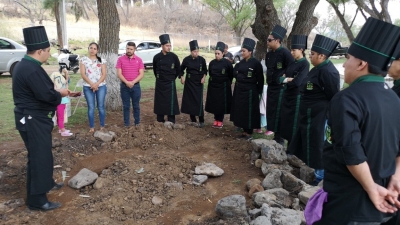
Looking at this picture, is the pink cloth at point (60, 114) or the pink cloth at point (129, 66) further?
the pink cloth at point (129, 66)

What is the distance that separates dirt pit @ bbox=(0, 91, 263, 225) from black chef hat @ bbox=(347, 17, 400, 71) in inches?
82.4

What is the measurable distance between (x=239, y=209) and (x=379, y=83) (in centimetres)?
202

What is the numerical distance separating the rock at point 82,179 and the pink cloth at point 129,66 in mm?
2381

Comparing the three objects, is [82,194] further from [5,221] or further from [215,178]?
[215,178]

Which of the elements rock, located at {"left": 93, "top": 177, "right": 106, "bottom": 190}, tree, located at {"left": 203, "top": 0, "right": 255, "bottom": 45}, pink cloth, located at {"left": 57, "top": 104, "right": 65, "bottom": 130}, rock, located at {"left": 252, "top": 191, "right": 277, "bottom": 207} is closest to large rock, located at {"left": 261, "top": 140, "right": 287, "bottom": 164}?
rock, located at {"left": 252, "top": 191, "right": 277, "bottom": 207}

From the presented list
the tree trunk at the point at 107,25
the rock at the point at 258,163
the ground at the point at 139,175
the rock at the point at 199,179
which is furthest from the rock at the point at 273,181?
the tree trunk at the point at 107,25

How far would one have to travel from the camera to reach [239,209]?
11.2 ft

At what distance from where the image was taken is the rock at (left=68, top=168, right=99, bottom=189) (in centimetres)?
425

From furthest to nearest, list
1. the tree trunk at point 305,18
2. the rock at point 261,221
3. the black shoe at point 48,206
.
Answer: the tree trunk at point 305,18 → the black shoe at point 48,206 → the rock at point 261,221

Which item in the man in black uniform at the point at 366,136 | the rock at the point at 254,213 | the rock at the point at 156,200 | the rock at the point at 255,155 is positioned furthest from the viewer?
the rock at the point at 255,155

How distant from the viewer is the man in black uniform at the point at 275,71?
18.8 ft

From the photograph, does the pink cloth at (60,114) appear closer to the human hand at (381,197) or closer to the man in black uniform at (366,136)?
the man in black uniform at (366,136)

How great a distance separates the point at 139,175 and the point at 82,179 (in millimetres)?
734

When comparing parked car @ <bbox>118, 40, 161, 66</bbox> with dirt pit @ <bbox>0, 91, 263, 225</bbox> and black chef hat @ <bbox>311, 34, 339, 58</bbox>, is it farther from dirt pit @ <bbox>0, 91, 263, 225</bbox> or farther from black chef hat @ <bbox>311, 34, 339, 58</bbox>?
black chef hat @ <bbox>311, 34, 339, 58</bbox>
